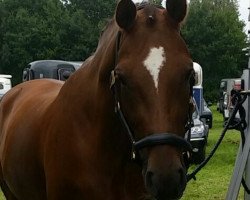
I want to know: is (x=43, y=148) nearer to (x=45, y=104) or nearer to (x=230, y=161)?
(x=45, y=104)

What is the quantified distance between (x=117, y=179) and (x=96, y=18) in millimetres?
47019

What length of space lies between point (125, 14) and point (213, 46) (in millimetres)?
39310

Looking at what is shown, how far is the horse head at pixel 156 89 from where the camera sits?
261 centimetres

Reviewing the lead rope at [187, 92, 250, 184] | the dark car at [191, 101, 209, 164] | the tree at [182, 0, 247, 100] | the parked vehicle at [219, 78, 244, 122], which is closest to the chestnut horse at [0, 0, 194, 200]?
the lead rope at [187, 92, 250, 184]

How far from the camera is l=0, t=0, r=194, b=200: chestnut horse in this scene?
8.75 ft

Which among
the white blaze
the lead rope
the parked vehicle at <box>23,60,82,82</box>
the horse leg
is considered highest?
the white blaze

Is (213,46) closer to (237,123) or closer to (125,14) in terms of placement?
(237,123)

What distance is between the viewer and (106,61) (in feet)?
10.5

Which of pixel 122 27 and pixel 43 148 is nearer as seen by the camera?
pixel 122 27

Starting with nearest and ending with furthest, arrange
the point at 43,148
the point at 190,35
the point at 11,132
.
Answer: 1. the point at 43,148
2. the point at 11,132
3. the point at 190,35

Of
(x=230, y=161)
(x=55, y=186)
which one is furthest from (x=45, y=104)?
(x=230, y=161)

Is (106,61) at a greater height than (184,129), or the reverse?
(106,61)

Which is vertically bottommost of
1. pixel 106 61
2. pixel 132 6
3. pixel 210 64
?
pixel 210 64

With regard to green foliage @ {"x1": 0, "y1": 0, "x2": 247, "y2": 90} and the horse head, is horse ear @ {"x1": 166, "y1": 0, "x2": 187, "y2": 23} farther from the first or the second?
green foliage @ {"x1": 0, "y1": 0, "x2": 247, "y2": 90}
